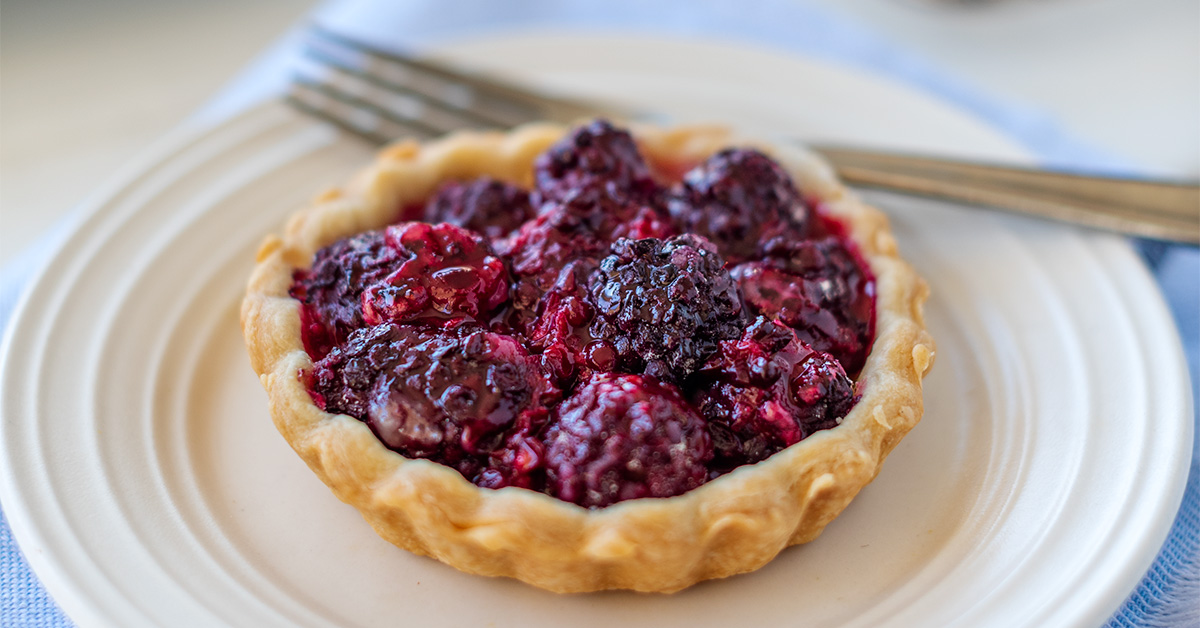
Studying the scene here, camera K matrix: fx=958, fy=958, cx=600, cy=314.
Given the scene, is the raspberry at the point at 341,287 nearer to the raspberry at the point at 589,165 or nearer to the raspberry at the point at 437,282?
the raspberry at the point at 437,282

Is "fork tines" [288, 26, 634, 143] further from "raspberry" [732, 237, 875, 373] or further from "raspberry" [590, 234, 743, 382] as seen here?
"raspberry" [590, 234, 743, 382]

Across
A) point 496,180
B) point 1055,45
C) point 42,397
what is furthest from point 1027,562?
point 1055,45

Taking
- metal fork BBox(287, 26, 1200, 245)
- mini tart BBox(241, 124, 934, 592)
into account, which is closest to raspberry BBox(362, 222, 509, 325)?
mini tart BBox(241, 124, 934, 592)

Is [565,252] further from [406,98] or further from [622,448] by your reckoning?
[406,98]

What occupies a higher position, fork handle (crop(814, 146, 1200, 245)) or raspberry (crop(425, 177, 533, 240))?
raspberry (crop(425, 177, 533, 240))

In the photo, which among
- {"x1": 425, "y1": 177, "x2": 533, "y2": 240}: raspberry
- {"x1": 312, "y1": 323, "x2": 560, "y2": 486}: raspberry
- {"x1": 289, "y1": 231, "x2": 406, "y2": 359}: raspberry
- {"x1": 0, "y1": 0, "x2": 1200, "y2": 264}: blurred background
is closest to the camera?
{"x1": 312, "y1": 323, "x2": 560, "y2": 486}: raspberry

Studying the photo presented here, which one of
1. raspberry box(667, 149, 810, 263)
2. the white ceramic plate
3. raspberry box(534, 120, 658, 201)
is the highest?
raspberry box(534, 120, 658, 201)

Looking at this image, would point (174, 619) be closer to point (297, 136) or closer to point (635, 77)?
point (297, 136)
